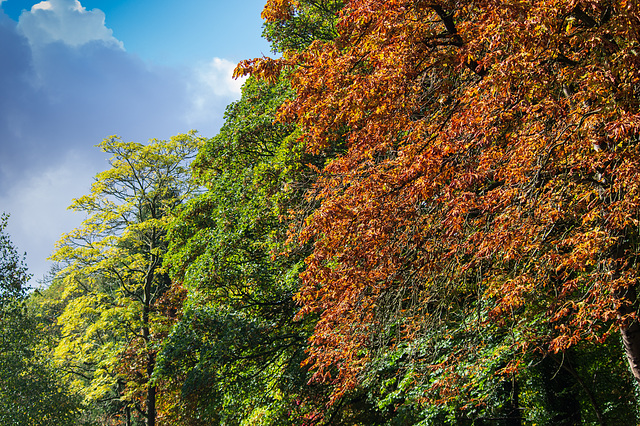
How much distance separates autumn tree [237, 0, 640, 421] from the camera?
4379 millimetres

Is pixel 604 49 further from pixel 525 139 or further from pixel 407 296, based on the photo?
pixel 407 296

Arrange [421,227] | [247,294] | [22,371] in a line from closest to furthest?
[421,227] → [247,294] → [22,371]

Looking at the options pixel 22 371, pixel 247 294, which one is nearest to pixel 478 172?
pixel 247 294

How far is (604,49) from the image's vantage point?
13.3 feet

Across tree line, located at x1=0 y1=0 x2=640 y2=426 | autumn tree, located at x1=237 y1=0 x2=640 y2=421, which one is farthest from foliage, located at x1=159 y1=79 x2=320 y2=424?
autumn tree, located at x1=237 y1=0 x2=640 y2=421

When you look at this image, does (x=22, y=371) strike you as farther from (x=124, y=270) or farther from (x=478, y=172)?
(x=478, y=172)

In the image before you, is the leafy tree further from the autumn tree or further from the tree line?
the autumn tree

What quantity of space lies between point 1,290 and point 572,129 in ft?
56.5

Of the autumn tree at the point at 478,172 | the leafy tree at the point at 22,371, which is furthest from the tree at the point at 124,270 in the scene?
the autumn tree at the point at 478,172

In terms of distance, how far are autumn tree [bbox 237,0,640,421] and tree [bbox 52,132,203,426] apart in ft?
39.1

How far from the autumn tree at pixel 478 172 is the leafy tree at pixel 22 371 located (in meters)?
11.6

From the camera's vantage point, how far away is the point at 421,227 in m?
6.41

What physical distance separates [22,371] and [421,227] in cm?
1427

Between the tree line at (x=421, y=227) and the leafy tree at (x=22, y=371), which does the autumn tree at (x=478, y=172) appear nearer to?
the tree line at (x=421, y=227)
